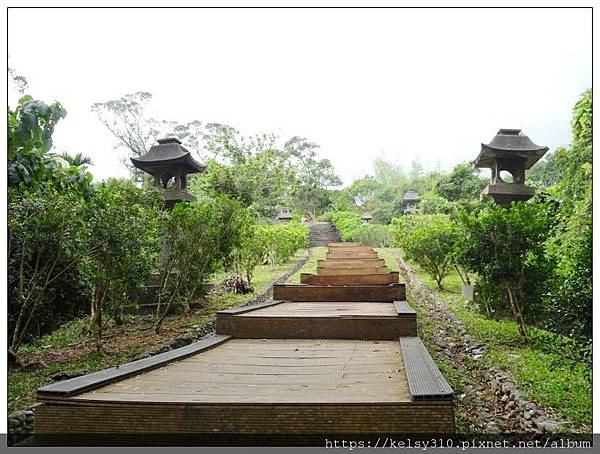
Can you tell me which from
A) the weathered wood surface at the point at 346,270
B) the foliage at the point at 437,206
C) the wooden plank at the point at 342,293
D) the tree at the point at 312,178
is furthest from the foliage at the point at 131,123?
the wooden plank at the point at 342,293

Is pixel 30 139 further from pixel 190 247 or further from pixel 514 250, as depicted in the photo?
pixel 514 250

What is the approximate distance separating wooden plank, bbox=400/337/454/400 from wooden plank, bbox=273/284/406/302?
269 cm

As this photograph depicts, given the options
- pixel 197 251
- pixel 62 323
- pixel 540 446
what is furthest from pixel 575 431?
pixel 62 323

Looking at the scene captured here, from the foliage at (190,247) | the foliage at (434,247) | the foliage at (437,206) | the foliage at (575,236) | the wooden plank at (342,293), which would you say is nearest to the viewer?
the foliage at (575,236)

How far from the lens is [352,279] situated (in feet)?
24.5

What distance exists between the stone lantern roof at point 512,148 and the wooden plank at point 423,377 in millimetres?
4662

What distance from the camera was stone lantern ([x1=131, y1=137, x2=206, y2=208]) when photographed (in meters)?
7.68

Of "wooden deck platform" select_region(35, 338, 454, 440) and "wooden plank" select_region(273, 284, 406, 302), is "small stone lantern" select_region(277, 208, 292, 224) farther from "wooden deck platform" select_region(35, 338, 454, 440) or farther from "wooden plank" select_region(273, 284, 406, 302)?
"wooden deck platform" select_region(35, 338, 454, 440)

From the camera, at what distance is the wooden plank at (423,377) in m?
1.86

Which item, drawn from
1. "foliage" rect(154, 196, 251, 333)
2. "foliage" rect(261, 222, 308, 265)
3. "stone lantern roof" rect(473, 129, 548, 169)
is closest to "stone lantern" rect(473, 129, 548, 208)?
"stone lantern roof" rect(473, 129, 548, 169)

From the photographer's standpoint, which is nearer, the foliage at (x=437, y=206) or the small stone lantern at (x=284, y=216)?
the foliage at (x=437, y=206)

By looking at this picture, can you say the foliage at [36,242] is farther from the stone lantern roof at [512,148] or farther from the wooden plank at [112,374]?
the stone lantern roof at [512,148]

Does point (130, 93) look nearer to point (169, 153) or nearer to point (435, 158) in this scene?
point (169, 153)

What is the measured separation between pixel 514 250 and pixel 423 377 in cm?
306
